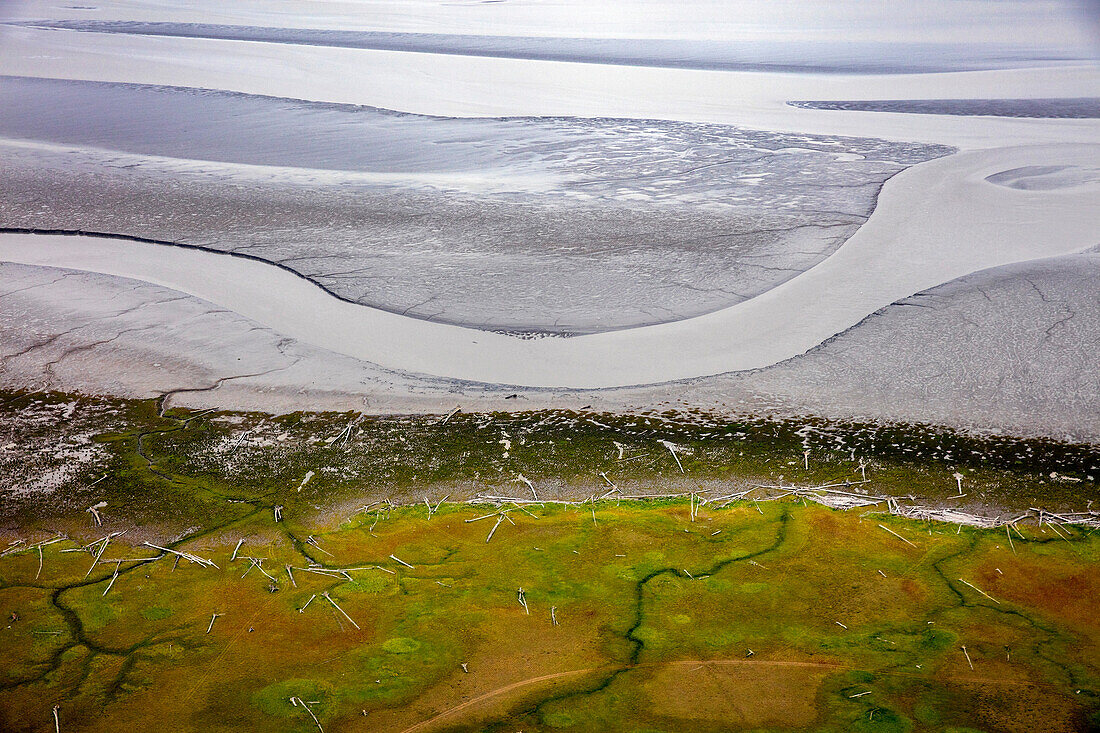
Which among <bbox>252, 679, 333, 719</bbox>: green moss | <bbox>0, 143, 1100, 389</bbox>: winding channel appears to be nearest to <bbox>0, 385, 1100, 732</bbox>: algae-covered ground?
→ <bbox>252, 679, 333, 719</bbox>: green moss

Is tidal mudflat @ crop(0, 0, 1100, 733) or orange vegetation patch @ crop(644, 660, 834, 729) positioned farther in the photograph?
tidal mudflat @ crop(0, 0, 1100, 733)

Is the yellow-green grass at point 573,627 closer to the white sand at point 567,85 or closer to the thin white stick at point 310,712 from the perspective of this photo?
the thin white stick at point 310,712

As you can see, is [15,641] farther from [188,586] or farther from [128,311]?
[128,311]

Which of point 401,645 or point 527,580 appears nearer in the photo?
point 401,645

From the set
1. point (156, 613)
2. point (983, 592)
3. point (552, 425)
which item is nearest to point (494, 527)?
point (552, 425)

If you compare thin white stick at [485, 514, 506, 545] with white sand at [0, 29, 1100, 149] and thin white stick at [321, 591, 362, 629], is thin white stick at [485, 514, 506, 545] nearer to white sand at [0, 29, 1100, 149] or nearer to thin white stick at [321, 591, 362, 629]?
thin white stick at [321, 591, 362, 629]

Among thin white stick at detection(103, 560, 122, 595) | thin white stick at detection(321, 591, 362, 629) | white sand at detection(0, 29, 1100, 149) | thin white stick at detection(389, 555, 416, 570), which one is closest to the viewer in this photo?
thin white stick at detection(321, 591, 362, 629)

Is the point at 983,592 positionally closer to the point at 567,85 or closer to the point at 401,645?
the point at 401,645
